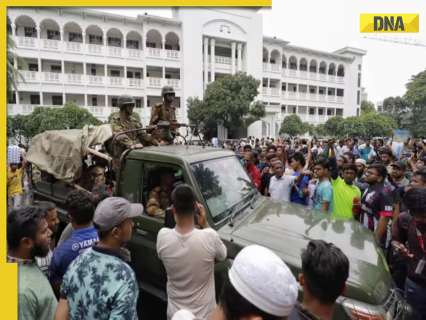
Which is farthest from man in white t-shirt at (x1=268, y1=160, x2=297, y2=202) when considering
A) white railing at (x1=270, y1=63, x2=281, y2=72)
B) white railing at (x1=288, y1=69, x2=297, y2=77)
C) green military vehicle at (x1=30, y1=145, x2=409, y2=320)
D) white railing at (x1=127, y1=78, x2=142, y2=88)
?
white railing at (x1=288, y1=69, x2=297, y2=77)

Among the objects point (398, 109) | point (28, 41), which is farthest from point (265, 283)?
point (398, 109)

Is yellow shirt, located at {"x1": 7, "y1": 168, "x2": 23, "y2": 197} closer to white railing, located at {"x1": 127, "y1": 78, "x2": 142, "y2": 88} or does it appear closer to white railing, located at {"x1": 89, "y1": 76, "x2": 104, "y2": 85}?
white railing, located at {"x1": 89, "y1": 76, "x2": 104, "y2": 85}

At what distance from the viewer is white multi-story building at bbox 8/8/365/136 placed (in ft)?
88.2

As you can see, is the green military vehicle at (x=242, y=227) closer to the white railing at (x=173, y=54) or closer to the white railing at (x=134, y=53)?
the white railing at (x=134, y=53)

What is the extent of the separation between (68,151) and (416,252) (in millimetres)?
4402

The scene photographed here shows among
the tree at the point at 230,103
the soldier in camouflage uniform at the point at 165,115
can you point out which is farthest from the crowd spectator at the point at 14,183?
the tree at the point at 230,103

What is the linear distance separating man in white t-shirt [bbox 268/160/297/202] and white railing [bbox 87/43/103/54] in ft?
94.8

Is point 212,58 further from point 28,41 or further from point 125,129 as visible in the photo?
point 125,129

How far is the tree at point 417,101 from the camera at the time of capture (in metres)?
37.5

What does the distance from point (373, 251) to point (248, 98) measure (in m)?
23.6

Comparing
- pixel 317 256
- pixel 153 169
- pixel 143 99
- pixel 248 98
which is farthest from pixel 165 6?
pixel 143 99

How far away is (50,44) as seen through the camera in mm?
26594

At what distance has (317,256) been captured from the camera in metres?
1.39

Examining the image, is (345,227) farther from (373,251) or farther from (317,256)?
(317,256)
